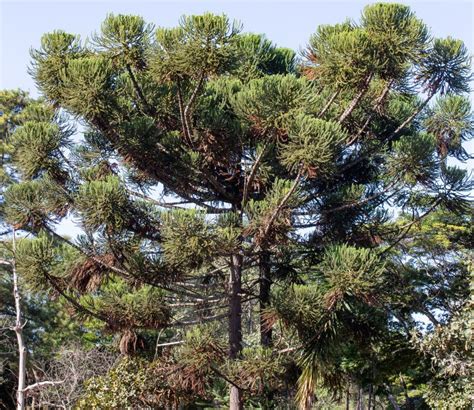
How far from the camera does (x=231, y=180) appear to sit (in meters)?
9.34

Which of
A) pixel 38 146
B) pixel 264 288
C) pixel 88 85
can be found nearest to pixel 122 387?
pixel 264 288

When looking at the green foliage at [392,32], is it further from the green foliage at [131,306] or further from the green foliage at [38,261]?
the green foliage at [38,261]

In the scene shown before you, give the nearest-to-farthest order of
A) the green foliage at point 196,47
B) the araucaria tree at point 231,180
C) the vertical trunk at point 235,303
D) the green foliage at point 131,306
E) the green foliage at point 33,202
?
the green foliage at point 196,47, the araucaria tree at point 231,180, the green foliage at point 33,202, the green foliage at point 131,306, the vertical trunk at point 235,303

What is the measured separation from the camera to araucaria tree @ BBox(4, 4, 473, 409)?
7.37 m

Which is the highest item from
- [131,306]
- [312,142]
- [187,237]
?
[312,142]

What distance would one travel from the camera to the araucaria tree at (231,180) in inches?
290

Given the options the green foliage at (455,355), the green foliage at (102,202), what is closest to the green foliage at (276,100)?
the green foliage at (102,202)

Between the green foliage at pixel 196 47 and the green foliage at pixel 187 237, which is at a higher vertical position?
the green foliage at pixel 196 47

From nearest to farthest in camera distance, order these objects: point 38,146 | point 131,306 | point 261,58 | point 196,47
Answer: point 196,47 < point 38,146 < point 131,306 < point 261,58

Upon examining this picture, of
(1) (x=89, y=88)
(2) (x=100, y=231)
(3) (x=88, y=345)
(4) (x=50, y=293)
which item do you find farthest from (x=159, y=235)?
(3) (x=88, y=345)

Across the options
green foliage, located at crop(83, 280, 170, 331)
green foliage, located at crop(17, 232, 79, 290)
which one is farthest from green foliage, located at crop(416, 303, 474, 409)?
green foliage, located at crop(17, 232, 79, 290)

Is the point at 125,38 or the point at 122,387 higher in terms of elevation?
the point at 125,38

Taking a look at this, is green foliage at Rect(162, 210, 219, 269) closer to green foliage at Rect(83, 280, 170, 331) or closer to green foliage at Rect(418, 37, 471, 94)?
green foliage at Rect(83, 280, 170, 331)

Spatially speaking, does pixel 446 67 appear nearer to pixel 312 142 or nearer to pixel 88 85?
pixel 312 142
